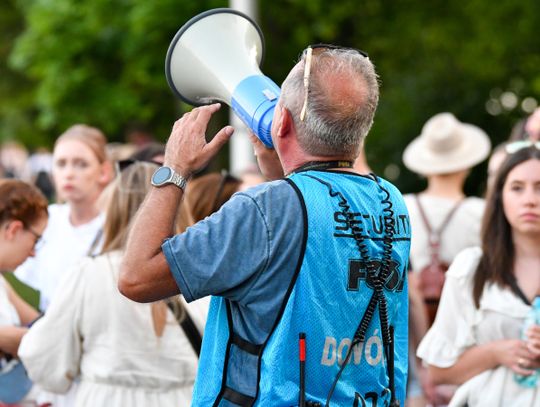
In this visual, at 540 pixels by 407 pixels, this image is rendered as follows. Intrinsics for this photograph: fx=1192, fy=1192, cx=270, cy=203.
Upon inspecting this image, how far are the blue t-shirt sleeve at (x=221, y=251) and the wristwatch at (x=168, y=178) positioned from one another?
182 millimetres

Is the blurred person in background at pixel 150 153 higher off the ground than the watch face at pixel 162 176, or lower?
higher

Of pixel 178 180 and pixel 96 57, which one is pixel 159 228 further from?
pixel 96 57

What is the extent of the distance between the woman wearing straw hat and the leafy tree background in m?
5.81

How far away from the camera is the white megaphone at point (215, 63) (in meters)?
3.70

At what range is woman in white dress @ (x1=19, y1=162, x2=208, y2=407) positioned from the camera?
4.91m

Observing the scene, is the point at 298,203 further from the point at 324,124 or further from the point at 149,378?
the point at 149,378

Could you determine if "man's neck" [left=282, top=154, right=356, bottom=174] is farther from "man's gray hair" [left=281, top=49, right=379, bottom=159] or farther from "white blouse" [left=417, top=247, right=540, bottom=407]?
"white blouse" [left=417, top=247, right=540, bottom=407]

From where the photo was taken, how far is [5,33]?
22312mm

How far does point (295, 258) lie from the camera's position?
130 inches

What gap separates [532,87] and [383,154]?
2075 mm

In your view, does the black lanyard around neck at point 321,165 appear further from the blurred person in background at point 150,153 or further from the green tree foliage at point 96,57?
the green tree foliage at point 96,57

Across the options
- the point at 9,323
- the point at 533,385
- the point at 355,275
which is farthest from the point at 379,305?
the point at 9,323

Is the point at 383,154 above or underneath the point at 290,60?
underneath

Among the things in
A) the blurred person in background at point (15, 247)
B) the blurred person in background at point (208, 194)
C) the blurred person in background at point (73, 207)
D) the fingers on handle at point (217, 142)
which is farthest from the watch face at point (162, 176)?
the blurred person in background at point (73, 207)
